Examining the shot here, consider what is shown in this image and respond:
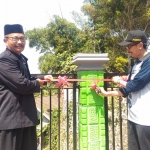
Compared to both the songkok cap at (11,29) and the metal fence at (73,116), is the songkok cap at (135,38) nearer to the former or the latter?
the metal fence at (73,116)

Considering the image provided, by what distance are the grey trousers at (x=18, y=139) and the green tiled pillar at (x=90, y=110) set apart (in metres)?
0.62

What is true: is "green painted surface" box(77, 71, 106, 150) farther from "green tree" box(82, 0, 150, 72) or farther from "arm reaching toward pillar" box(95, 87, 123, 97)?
"green tree" box(82, 0, 150, 72)

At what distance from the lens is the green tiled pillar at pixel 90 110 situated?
2453 mm

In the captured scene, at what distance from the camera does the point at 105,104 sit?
264 cm

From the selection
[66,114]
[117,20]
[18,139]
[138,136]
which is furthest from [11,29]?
[117,20]

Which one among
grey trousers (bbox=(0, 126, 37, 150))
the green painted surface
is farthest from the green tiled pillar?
grey trousers (bbox=(0, 126, 37, 150))

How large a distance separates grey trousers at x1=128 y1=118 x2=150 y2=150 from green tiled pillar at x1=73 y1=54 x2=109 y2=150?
0.46m

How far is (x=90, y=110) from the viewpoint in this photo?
8.09 feet

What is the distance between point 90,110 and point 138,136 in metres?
0.66

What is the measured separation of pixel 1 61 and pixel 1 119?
1.60 ft

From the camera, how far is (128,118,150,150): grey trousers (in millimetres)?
1898

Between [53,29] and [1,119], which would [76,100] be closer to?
[1,119]

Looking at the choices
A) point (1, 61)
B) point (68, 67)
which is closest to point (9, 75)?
point (1, 61)

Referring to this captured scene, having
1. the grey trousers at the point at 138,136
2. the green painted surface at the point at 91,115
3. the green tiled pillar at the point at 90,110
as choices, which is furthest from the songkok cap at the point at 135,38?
the grey trousers at the point at 138,136
